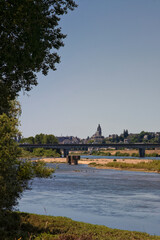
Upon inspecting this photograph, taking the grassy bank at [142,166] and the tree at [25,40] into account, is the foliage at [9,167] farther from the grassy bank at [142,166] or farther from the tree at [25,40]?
the grassy bank at [142,166]

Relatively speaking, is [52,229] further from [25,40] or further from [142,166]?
[142,166]

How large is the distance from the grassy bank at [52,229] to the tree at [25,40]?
8.38m

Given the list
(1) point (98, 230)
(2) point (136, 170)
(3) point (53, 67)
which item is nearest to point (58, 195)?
(1) point (98, 230)

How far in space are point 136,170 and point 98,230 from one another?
264 feet

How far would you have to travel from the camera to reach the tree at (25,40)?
A: 1761 cm

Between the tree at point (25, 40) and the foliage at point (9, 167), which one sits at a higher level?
the tree at point (25, 40)

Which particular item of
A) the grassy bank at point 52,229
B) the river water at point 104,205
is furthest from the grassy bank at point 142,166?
the grassy bank at point 52,229

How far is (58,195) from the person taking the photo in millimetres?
49219

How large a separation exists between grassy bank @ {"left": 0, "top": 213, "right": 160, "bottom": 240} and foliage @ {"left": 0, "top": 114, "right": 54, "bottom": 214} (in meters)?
1.66

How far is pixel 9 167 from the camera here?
23.5 meters

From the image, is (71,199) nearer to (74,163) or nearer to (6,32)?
(6,32)

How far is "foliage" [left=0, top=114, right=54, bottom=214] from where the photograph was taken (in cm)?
2244

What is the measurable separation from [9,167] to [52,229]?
542 centimetres

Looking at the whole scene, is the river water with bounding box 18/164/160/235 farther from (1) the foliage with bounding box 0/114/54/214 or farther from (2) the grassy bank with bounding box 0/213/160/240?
(1) the foliage with bounding box 0/114/54/214
